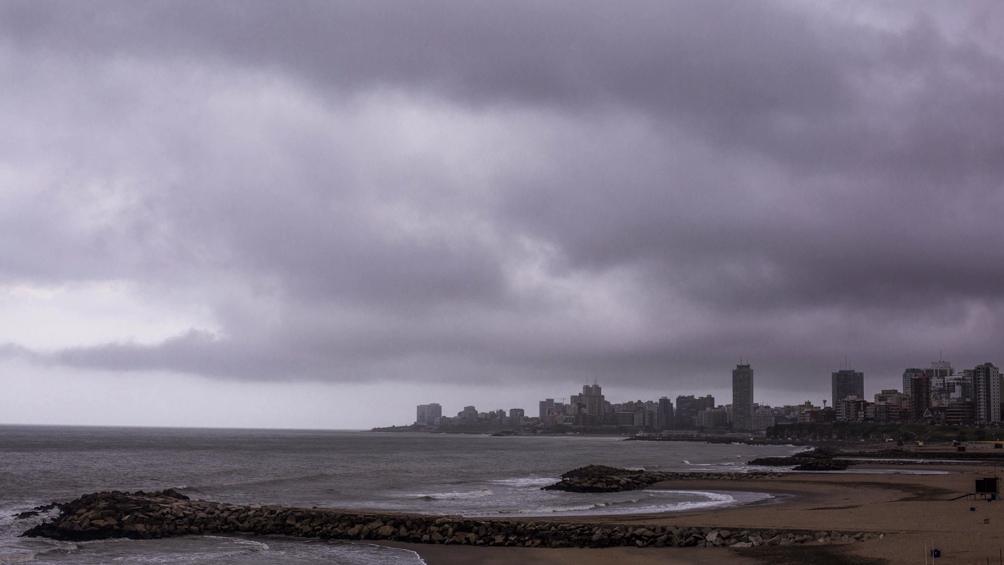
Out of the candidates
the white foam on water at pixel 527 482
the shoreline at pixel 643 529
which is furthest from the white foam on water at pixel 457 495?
the shoreline at pixel 643 529

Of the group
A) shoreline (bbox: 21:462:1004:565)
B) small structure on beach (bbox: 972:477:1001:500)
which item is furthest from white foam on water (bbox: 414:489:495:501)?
small structure on beach (bbox: 972:477:1001:500)

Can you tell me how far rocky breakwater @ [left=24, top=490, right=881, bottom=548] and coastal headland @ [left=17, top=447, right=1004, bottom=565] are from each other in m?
0.05

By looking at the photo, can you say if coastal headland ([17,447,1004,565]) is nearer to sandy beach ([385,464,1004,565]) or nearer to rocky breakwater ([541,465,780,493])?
sandy beach ([385,464,1004,565])

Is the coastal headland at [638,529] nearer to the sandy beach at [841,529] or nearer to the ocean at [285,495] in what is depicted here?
the sandy beach at [841,529]

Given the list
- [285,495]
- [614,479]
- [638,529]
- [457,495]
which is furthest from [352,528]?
[614,479]

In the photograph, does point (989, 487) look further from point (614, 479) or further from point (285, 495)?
point (285, 495)

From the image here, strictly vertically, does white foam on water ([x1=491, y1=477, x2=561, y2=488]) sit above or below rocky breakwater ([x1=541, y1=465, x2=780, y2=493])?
below

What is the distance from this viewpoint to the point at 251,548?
35.4m

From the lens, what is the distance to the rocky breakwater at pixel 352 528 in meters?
32.2

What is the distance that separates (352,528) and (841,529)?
21047mm

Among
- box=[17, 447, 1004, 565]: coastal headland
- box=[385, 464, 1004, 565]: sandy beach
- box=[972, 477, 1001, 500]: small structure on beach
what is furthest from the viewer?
box=[972, 477, 1001, 500]: small structure on beach

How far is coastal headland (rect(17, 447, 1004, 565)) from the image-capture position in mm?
28391

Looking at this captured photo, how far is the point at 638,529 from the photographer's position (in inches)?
1335

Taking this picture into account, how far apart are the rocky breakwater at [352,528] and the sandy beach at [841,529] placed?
0.97 m
